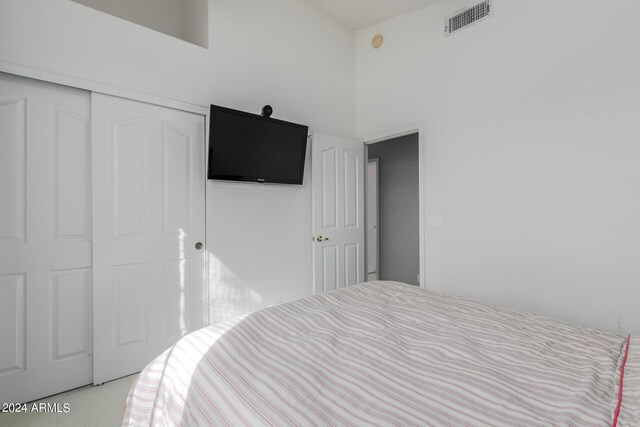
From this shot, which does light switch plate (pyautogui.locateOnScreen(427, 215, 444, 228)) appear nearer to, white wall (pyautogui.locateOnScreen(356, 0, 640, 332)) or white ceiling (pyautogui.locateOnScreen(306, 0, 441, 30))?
white wall (pyautogui.locateOnScreen(356, 0, 640, 332))

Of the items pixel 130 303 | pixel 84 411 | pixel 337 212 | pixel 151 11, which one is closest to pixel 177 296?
pixel 130 303

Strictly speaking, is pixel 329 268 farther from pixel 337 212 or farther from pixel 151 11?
pixel 151 11

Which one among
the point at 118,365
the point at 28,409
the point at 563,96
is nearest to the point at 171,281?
the point at 118,365

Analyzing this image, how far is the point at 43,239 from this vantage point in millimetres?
2008

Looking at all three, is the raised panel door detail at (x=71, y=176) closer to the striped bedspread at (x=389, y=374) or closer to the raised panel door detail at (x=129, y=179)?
the raised panel door detail at (x=129, y=179)

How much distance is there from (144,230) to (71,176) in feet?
1.86

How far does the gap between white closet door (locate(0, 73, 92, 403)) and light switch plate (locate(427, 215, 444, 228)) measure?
2.82 metres

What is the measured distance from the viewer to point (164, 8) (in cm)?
292

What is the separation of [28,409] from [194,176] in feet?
5.86

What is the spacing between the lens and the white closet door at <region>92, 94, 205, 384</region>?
2.20m

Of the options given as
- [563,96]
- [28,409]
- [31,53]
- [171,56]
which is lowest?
[28,409]

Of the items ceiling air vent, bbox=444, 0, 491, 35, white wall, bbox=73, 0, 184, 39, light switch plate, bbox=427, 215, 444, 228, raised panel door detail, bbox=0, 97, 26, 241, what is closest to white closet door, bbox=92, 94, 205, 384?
raised panel door detail, bbox=0, 97, 26, 241

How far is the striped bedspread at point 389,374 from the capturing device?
2.48 ft

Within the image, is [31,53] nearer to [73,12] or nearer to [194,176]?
[73,12]
